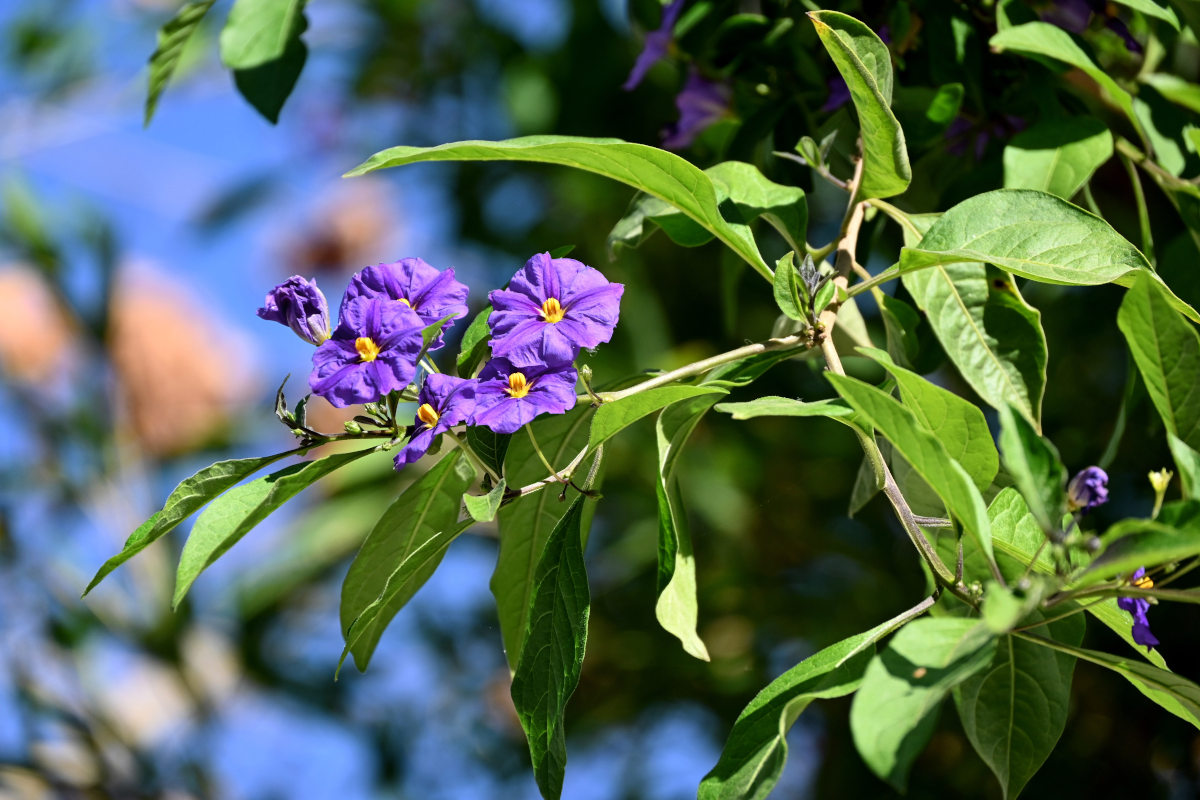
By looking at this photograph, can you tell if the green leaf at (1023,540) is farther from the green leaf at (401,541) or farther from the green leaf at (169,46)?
the green leaf at (169,46)

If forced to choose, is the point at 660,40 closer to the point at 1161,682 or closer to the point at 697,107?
the point at 697,107

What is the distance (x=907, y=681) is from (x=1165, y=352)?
242 mm

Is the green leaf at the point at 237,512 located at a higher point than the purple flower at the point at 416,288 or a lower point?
lower

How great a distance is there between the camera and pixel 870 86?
613 mm

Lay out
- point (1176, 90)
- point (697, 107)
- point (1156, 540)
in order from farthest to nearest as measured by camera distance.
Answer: point (697, 107) < point (1176, 90) < point (1156, 540)

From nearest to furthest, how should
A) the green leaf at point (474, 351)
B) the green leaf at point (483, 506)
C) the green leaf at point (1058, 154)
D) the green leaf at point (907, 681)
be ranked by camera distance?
1. the green leaf at point (907, 681)
2. the green leaf at point (483, 506)
3. the green leaf at point (474, 351)
4. the green leaf at point (1058, 154)

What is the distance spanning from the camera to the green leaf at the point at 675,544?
60 centimetres

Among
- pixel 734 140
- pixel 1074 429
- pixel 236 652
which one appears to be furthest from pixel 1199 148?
pixel 236 652

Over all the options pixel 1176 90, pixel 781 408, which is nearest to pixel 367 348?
pixel 781 408

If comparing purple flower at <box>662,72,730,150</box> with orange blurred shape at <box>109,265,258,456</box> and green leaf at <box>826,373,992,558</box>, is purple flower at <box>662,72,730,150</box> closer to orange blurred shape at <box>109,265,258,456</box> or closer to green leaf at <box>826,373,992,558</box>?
green leaf at <box>826,373,992,558</box>

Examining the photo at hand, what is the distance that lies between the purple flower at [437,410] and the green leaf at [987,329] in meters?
0.32

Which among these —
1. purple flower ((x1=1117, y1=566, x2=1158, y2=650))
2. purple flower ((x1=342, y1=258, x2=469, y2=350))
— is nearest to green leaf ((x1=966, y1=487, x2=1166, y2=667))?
purple flower ((x1=1117, y1=566, x2=1158, y2=650))

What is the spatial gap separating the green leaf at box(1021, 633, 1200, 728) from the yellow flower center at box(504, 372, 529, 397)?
29 centimetres

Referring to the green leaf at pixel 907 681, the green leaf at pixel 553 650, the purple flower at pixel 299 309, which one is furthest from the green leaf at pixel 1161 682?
the purple flower at pixel 299 309
